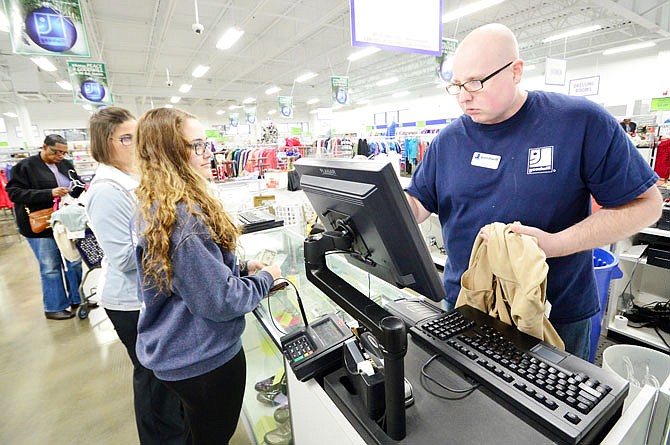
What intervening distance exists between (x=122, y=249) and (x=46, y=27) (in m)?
4.00

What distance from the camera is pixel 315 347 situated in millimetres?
894

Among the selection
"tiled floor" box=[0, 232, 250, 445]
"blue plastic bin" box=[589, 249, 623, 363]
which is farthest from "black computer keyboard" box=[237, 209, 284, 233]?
"blue plastic bin" box=[589, 249, 623, 363]

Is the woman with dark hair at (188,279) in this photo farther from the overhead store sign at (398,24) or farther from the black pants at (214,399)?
the overhead store sign at (398,24)

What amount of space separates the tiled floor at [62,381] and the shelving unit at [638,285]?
307 cm

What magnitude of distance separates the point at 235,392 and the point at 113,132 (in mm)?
1378

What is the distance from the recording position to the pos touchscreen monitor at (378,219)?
619mm

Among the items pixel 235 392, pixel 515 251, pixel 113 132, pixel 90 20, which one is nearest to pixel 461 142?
pixel 515 251

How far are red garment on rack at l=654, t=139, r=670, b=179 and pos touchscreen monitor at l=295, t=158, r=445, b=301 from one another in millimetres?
4636

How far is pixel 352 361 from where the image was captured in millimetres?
791

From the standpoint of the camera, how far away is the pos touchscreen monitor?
0.62 metres

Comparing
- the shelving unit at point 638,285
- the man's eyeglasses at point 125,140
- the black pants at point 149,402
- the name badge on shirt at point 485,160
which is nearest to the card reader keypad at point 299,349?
the name badge on shirt at point 485,160

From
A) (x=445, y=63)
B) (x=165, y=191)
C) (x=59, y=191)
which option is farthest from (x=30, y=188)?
(x=445, y=63)

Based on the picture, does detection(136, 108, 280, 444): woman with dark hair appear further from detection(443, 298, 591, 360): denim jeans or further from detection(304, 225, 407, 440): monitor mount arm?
detection(443, 298, 591, 360): denim jeans

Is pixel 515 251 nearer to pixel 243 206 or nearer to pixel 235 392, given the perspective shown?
pixel 235 392
